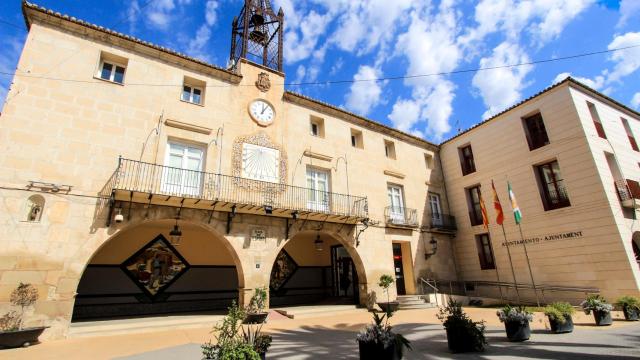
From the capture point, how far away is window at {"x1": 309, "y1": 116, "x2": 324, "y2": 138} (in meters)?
14.5

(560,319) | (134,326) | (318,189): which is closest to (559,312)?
(560,319)

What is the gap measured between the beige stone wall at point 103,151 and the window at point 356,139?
1.31 m

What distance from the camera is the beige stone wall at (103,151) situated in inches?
310

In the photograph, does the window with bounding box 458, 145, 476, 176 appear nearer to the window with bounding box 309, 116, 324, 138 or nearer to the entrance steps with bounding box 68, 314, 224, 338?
the window with bounding box 309, 116, 324, 138

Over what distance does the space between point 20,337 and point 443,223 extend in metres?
16.5

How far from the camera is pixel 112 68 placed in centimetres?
1047

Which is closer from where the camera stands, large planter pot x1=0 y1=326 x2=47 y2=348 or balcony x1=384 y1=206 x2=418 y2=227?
large planter pot x1=0 y1=326 x2=47 y2=348

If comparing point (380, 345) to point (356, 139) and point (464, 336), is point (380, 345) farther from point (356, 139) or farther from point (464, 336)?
point (356, 139)

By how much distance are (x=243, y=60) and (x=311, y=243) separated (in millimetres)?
9214

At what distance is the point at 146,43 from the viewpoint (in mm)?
10820

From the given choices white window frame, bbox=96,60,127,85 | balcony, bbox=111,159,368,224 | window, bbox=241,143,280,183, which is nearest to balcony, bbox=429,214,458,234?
balcony, bbox=111,159,368,224

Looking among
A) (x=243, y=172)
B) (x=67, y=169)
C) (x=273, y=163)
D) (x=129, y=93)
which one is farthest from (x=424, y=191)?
(x=67, y=169)

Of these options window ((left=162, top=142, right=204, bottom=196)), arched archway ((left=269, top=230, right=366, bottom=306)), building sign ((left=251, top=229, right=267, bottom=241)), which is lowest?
arched archway ((left=269, top=230, right=366, bottom=306))

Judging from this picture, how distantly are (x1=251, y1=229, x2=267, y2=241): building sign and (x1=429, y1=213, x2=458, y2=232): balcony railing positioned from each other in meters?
9.12
